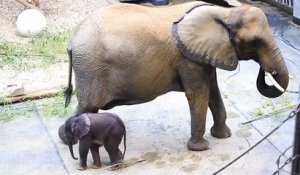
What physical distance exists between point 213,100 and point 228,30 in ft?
2.35

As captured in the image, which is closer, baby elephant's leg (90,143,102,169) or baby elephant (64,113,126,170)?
baby elephant (64,113,126,170)

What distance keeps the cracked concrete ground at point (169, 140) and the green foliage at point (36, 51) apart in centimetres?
118

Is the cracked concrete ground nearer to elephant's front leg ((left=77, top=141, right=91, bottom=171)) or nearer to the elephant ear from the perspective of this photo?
elephant's front leg ((left=77, top=141, right=91, bottom=171))

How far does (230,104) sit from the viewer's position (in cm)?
525

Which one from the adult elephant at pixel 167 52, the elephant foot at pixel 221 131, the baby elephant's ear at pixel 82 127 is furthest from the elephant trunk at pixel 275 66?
the baby elephant's ear at pixel 82 127

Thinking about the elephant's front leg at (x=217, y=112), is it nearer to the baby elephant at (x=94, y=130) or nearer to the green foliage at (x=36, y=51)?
the baby elephant at (x=94, y=130)

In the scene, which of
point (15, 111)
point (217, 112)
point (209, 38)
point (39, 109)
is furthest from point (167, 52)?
point (15, 111)

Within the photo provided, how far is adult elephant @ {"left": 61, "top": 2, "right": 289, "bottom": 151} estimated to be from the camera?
398 centimetres

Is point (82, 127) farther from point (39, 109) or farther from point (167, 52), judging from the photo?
point (39, 109)

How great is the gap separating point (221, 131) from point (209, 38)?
36.1 inches

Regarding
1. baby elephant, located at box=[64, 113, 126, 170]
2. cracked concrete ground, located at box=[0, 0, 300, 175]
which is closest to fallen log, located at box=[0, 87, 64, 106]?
cracked concrete ground, located at box=[0, 0, 300, 175]

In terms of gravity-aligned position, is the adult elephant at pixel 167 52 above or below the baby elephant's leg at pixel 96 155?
above

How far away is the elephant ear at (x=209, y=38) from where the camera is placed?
4.02m

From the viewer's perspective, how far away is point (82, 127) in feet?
12.8
